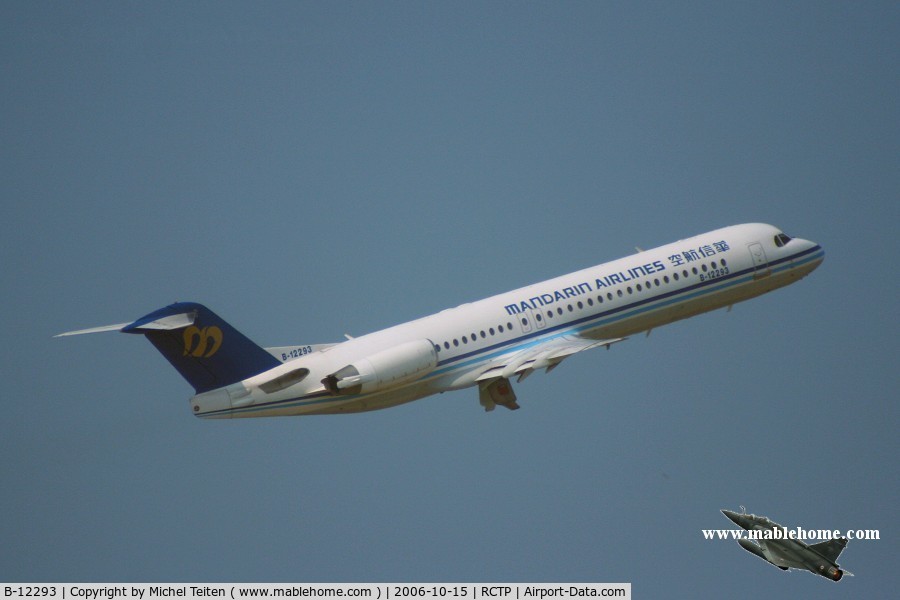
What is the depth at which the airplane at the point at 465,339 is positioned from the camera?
5041cm

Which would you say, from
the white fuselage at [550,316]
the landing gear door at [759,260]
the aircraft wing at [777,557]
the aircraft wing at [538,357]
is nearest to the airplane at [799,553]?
the aircraft wing at [777,557]

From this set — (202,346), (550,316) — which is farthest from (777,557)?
(202,346)

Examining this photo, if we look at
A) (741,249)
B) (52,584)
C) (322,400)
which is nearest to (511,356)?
(322,400)

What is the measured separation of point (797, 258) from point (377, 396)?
16640 millimetres

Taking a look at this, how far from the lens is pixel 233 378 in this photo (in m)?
50.8

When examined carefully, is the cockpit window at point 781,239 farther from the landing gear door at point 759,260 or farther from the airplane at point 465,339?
the airplane at point 465,339

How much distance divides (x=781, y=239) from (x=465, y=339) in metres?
13.2

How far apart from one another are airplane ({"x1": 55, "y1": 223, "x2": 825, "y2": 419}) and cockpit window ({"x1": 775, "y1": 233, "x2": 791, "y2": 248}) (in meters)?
1.04

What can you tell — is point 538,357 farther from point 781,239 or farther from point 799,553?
point 781,239

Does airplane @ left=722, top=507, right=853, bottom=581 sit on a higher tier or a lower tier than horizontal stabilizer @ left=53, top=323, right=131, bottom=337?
lower

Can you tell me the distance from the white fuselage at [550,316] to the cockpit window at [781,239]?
0.07 m

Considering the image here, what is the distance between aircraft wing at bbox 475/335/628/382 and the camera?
52000 millimetres

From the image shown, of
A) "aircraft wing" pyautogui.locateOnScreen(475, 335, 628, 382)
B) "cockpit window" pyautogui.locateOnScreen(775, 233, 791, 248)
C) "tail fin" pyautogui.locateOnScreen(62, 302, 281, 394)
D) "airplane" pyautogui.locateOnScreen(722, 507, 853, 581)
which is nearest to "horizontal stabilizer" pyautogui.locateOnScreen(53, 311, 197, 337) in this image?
"tail fin" pyautogui.locateOnScreen(62, 302, 281, 394)

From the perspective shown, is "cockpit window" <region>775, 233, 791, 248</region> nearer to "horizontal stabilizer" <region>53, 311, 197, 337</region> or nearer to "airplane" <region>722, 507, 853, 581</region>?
"airplane" <region>722, 507, 853, 581</region>
